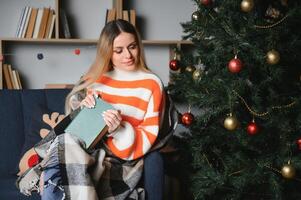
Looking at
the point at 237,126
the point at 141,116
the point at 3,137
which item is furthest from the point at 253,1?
the point at 3,137

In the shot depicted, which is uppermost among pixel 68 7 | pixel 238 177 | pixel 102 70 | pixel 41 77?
pixel 68 7

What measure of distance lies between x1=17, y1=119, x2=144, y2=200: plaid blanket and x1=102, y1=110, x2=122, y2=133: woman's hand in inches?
4.9

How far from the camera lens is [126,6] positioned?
3256mm

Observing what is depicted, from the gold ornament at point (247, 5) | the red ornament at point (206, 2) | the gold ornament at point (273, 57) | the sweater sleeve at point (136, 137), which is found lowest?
the sweater sleeve at point (136, 137)

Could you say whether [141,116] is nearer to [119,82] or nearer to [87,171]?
[119,82]

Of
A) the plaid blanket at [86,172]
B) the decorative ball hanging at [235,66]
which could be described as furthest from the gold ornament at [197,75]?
the plaid blanket at [86,172]

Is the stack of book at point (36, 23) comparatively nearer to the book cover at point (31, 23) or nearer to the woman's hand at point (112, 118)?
the book cover at point (31, 23)

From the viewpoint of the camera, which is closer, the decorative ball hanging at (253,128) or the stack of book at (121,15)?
the decorative ball hanging at (253,128)

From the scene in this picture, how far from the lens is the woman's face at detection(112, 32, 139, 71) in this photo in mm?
1859

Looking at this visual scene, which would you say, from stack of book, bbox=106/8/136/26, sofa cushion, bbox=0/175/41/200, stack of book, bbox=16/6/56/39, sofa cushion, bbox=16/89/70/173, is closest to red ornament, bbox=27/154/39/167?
sofa cushion, bbox=16/89/70/173

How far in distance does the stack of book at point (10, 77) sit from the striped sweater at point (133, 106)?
1.27m

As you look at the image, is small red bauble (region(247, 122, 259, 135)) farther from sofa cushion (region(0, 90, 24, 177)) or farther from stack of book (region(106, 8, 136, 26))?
stack of book (region(106, 8, 136, 26))

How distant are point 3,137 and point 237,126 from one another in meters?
1.27

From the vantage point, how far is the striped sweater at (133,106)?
1782 mm
